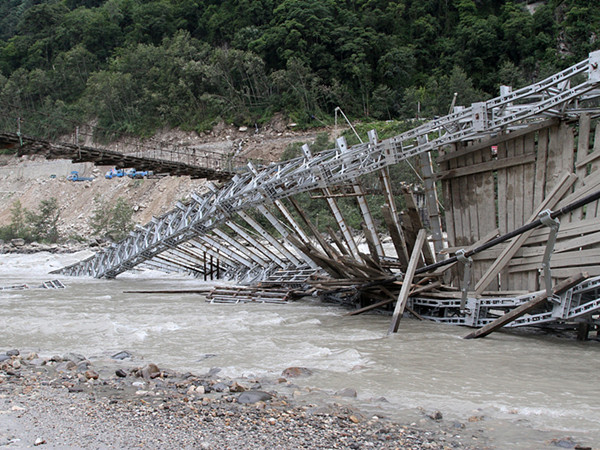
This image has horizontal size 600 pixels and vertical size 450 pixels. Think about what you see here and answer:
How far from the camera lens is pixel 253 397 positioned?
662 centimetres

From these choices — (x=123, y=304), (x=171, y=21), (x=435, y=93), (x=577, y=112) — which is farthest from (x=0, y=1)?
(x=577, y=112)

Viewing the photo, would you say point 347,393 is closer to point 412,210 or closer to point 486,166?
point 412,210

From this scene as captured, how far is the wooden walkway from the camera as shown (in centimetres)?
1873

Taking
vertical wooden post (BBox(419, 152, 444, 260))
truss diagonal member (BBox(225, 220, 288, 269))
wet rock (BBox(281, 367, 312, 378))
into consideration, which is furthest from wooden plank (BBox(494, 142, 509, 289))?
truss diagonal member (BBox(225, 220, 288, 269))

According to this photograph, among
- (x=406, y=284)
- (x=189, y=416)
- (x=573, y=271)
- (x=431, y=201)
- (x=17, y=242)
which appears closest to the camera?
(x=189, y=416)

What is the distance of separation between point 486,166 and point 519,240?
201 centimetres

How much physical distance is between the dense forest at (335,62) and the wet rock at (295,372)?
1934 inches

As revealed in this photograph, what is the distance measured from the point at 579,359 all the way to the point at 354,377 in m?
3.87

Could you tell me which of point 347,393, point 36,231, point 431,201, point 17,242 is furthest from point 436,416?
point 36,231

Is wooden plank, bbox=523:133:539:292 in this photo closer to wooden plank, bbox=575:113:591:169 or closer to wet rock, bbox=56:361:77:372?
wooden plank, bbox=575:113:591:169

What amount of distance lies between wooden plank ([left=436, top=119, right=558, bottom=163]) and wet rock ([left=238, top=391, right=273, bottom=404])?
7911mm

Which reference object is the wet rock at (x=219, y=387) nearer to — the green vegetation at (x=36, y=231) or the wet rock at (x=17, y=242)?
the wet rock at (x=17, y=242)

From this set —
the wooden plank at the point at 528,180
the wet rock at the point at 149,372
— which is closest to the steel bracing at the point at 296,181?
the wooden plank at the point at 528,180

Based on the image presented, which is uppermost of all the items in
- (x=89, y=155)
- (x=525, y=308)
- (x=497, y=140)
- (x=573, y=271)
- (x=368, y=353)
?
(x=89, y=155)
